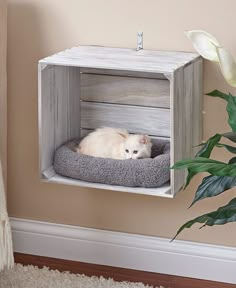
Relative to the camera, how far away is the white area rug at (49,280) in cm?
226

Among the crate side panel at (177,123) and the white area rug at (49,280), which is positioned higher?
the crate side panel at (177,123)

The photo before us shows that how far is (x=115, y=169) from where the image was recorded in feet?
6.72

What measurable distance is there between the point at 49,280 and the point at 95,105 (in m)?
0.58

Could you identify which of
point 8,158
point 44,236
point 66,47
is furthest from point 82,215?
point 66,47

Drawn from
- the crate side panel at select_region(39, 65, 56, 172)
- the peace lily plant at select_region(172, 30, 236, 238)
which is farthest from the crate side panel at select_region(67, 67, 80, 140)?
the peace lily plant at select_region(172, 30, 236, 238)

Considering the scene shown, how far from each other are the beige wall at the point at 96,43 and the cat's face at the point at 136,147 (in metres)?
0.22

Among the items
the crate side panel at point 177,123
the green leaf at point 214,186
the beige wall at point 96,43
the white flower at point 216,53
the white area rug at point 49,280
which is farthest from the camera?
the white area rug at point 49,280

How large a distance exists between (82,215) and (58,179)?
1.09 feet

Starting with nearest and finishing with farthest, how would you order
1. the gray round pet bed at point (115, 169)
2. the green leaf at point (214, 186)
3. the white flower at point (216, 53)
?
the white flower at point (216, 53) → the green leaf at point (214, 186) → the gray round pet bed at point (115, 169)

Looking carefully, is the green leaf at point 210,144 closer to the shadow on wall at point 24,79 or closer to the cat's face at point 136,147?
the cat's face at point 136,147

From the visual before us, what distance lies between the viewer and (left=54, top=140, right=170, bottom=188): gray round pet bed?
203 centimetres

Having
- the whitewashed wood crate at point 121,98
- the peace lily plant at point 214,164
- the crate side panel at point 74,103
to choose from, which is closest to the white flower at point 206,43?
the peace lily plant at point 214,164

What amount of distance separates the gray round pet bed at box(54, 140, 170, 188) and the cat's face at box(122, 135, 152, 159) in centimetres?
3

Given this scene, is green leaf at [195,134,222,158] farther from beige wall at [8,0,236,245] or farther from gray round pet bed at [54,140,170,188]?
beige wall at [8,0,236,245]
